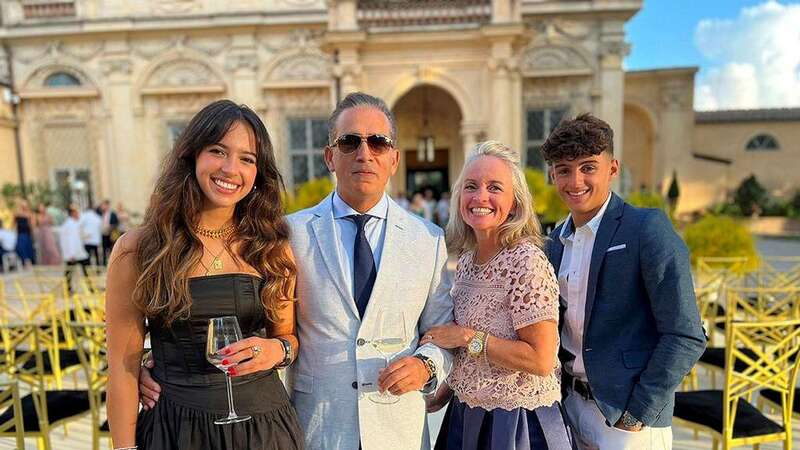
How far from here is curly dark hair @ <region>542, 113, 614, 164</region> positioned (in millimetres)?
1864

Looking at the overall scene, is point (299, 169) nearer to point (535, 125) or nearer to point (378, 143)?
point (535, 125)

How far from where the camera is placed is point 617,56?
545 inches

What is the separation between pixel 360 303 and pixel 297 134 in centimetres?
1480

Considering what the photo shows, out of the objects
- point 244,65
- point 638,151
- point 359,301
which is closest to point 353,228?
point 359,301

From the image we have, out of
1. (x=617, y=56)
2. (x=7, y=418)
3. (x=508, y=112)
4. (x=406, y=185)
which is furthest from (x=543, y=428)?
(x=406, y=185)

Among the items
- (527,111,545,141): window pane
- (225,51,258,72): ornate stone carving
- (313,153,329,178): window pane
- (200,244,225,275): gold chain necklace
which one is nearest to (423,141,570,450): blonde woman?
(200,244,225,275): gold chain necklace

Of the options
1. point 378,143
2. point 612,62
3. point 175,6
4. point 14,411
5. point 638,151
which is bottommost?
point 14,411

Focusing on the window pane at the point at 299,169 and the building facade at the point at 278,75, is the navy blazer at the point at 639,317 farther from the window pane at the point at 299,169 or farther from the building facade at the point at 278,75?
the window pane at the point at 299,169

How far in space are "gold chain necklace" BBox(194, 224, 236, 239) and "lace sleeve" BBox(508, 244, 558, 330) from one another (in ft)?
3.61

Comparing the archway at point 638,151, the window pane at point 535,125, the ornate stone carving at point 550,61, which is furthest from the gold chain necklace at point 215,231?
the archway at point 638,151

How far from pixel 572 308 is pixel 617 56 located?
47.0ft

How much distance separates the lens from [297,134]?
1569cm

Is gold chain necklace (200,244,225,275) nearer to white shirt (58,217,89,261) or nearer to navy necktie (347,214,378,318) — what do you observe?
navy necktie (347,214,378,318)

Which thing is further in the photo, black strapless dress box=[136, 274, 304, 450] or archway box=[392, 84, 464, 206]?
archway box=[392, 84, 464, 206]
